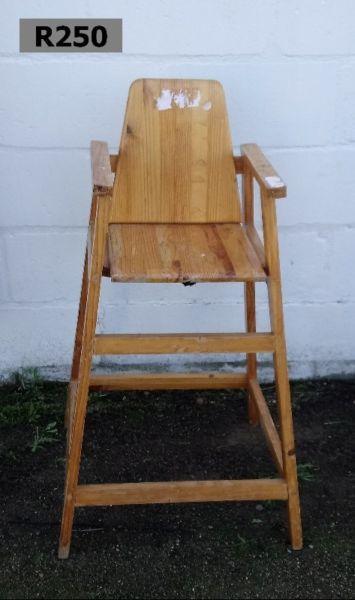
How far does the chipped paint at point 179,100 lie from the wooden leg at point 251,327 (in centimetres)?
49

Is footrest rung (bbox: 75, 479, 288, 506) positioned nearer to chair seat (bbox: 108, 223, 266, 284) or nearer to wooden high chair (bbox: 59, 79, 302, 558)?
wooden high chair (bbox: 59, 79, 302, 558)

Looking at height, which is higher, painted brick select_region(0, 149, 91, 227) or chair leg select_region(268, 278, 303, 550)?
painted brick select_region(0, 149, 91, 227)

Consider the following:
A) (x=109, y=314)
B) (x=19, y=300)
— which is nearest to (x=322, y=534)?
(x=109, y=314)

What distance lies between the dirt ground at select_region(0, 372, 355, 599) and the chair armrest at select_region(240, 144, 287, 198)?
0.79 meters

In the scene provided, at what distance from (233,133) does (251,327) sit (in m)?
0.55

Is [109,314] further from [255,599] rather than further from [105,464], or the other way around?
[255,599]

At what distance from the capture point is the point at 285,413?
160 cm

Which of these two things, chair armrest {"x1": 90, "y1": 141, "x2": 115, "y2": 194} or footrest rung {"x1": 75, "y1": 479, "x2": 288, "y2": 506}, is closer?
chair armrest {"x1": 90, "y1": 141, "x2": 115, "y2": 194}

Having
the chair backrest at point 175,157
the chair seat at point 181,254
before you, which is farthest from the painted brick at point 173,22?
the chair seat at point 181,254

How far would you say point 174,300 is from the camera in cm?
224

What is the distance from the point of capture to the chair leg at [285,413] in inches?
61.3

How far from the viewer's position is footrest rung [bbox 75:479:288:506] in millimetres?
1624

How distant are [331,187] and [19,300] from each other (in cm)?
100

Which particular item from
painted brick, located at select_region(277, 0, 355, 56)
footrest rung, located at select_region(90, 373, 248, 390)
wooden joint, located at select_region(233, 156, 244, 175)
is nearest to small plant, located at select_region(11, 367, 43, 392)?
footrest rung, located at select_region(90, 373, 248, 390)
